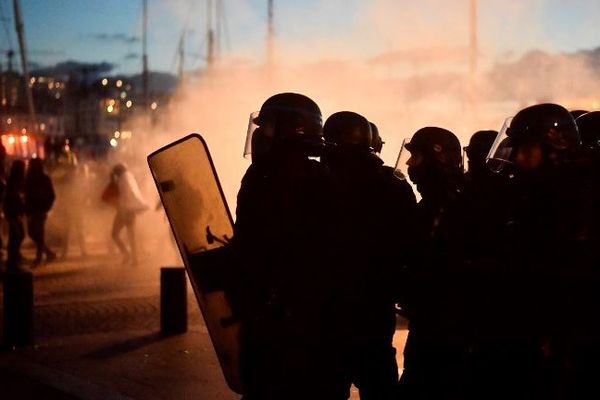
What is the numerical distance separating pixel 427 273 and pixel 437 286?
84mm

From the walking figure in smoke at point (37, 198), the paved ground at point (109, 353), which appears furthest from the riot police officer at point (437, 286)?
the walking figure in smoke at point (37, 198)

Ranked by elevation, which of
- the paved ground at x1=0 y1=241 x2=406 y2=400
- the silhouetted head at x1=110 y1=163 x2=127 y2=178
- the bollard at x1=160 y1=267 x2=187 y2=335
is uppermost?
the silhouetted head at x1=110 y1=163 x2=127 y2=178

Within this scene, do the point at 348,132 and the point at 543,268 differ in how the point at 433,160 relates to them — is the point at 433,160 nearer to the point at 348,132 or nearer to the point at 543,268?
the point at 348,132

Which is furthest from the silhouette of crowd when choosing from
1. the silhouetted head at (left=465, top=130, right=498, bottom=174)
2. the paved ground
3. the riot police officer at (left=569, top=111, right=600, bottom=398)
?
the paved ground

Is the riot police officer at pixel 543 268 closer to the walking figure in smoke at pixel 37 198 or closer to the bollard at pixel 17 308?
the bollard at pixel 17 308

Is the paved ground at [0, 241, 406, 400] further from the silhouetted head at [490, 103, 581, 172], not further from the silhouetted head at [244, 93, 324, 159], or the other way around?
the silhouetted head at [490, 103, 581, 172]

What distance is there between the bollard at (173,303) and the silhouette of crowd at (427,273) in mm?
4424

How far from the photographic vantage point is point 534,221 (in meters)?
3.50

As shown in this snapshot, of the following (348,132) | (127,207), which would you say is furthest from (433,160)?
(127,207)

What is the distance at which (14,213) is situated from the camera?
14.3m

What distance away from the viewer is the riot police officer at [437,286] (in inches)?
158

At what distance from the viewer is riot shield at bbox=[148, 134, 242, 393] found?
389cm

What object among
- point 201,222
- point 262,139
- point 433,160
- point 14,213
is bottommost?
point 14,213

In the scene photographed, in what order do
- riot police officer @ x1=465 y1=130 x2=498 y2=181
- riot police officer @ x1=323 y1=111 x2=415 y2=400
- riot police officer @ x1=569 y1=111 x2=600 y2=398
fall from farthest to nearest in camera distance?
riot police officer @ x1=465 y1=130 x2=498 y2=181
riot police officer @ x1=323 y1=111 x2=415 y2=400
riot police officer @ x1=569 y1=111 x2=600 y2=398
